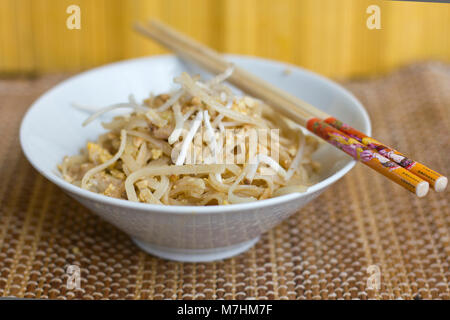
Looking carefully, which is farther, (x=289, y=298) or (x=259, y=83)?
(x=259, y=83)

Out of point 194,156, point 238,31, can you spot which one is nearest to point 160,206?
point 194,156

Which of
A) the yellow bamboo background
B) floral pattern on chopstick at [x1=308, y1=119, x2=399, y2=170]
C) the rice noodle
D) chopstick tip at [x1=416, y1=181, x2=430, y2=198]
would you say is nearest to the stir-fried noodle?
the rice noodle

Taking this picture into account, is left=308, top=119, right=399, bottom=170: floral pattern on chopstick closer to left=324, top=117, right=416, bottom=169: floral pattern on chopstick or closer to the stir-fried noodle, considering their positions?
left=324, top=117, right=416, bottom=169: floral pattern on chopstick

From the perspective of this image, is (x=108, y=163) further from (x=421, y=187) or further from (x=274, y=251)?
(x=421, y=187)

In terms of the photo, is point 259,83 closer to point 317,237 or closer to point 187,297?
point 317,237

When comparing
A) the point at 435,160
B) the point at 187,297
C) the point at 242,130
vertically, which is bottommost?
the point at 187,297
